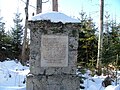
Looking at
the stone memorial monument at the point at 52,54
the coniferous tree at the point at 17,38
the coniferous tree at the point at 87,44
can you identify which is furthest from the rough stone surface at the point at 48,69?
the coniferous tree at the point at 17,38

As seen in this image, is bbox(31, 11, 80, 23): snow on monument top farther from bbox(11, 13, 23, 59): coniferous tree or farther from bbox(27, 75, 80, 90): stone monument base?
bbox(11, 13, 23, 59): coniferous tree

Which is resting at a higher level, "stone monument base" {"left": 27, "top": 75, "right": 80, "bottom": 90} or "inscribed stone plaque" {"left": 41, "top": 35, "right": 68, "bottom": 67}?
"inscribed stone plaque" {"left": 41, "top": 35, "right": 68, "bottom": 67}

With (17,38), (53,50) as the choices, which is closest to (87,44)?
(17,38)

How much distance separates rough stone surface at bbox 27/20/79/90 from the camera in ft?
23.6

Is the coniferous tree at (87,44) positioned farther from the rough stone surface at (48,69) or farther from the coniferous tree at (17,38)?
the rough stone surface at (48,69)

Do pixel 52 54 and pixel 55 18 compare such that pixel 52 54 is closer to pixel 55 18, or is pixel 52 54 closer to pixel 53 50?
pixel 53 50

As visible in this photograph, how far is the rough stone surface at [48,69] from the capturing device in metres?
7.20

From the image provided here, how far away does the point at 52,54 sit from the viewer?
7.11m

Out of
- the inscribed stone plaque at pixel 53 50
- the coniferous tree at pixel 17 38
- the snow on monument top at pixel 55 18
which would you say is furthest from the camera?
the coniferous tree at pixel 17 38

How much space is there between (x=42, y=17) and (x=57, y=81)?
1682mm

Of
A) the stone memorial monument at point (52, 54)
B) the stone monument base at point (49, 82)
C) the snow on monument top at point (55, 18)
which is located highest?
the snow on monument top at point (55, 18)

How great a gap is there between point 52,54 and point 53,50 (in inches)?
4.0

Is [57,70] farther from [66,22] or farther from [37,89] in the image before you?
[66,22]

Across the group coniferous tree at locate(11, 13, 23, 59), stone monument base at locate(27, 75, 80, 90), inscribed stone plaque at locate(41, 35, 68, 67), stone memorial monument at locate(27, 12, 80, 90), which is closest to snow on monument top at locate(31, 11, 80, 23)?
stone memorial monument at locate(27, 12, 80, 90)
